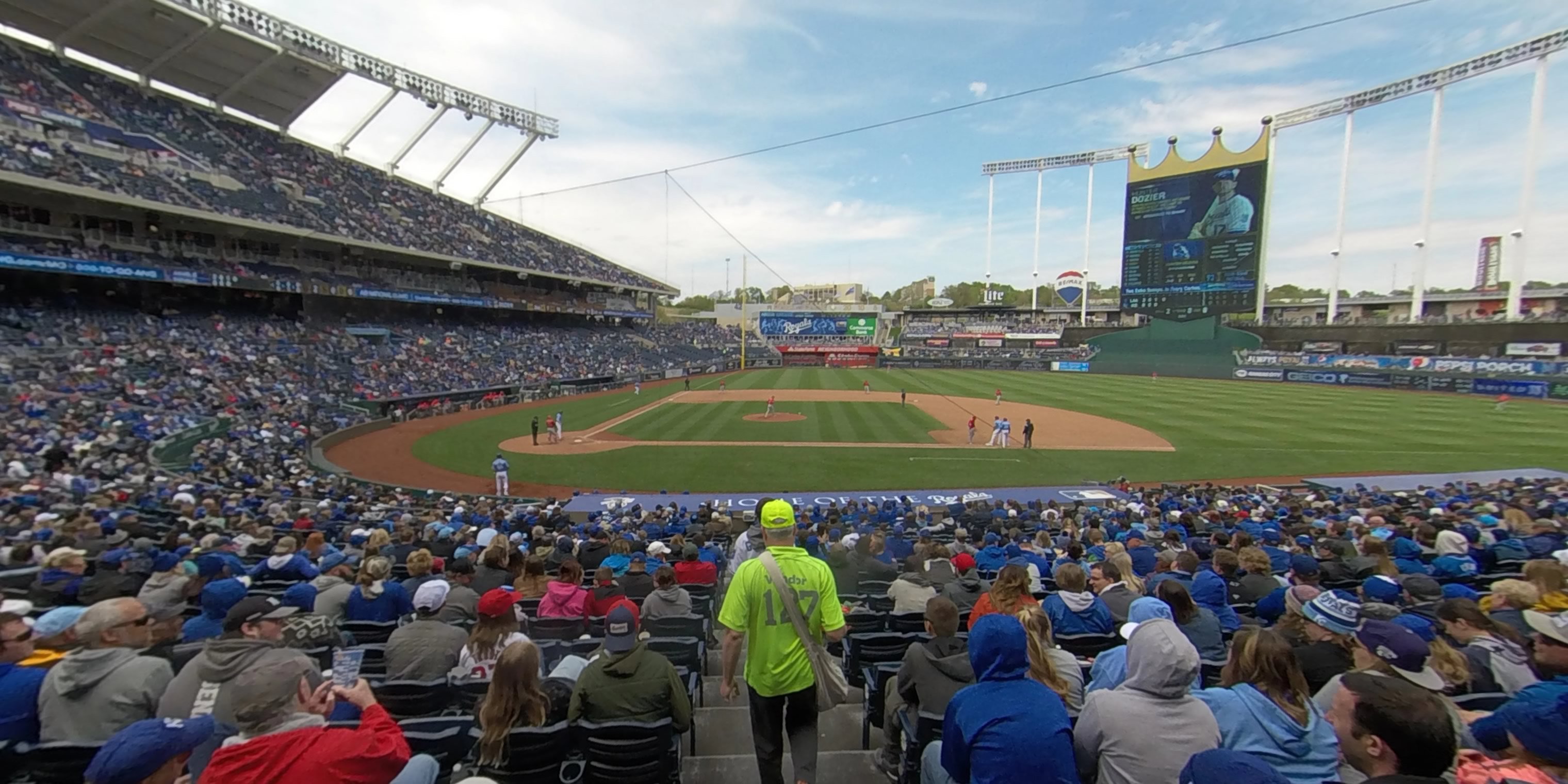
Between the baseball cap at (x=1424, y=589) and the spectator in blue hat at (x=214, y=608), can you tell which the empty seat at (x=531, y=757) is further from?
the baseball cap at (x=1424, y=589)

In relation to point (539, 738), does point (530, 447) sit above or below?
below

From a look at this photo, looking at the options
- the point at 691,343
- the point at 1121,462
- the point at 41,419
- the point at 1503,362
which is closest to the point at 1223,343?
the point at 1503,362

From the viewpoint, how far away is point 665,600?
6270 millimetres

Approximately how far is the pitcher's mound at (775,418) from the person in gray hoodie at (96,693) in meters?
30.3

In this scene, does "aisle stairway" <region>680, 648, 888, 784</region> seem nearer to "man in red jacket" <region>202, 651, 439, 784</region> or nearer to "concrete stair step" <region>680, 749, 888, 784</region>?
"concrete stair step" <region>680, 749, 888, 784</region>

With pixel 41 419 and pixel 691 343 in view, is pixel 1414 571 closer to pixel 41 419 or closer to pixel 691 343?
pixel 41 419

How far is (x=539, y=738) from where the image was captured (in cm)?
360

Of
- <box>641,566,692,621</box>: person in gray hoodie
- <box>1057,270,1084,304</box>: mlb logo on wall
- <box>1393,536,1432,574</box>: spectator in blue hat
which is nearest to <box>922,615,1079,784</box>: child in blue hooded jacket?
<box>641,566,692,621</box>: person in gray hoodie

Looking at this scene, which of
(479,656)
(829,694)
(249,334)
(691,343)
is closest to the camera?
(829,694)

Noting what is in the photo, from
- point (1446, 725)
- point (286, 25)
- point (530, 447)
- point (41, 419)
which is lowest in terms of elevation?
point (530, 447)

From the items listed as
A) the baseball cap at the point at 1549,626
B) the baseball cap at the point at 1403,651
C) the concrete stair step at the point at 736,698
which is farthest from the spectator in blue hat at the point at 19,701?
the baseball cap at the point at 1549,626

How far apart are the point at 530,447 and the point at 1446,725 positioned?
2769 cm

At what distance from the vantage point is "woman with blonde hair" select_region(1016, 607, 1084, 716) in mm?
3645

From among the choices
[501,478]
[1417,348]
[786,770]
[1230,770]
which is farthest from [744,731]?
[1417,348]
